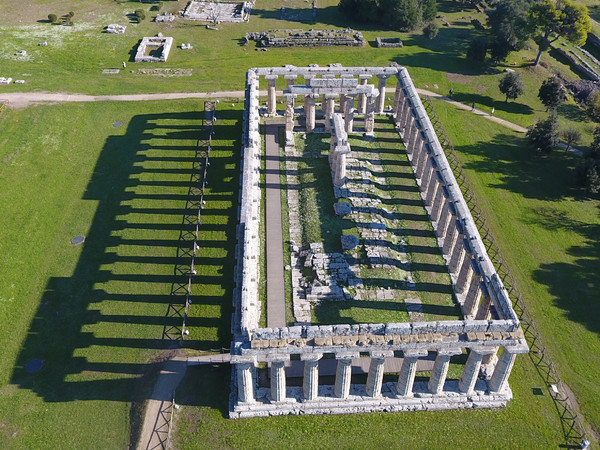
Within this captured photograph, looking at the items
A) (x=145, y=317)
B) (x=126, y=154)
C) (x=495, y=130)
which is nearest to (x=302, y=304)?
(x=145, y=317)

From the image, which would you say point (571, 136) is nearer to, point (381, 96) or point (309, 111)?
point (381, 96)

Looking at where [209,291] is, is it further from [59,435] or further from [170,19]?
[170,19]

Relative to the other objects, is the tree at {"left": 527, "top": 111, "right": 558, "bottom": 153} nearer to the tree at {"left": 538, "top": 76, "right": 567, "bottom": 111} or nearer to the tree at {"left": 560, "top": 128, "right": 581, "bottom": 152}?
the tree at {"left": 560, "top": 128, "right": 581, "bottom": 152}

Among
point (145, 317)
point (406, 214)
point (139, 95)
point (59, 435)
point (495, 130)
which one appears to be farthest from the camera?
point (139, 95)

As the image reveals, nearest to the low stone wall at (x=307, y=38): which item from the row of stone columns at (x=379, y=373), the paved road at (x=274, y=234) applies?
the paved road at (x=274, y=234)

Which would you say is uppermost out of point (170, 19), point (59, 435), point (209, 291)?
point (170, 19)

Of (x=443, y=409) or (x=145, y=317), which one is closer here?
(x=443, y=409)

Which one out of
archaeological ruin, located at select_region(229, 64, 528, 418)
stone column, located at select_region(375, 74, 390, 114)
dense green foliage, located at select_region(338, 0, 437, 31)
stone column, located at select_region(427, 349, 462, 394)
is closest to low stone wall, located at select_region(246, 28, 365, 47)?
dense green foliage, located at select_region(338, 0, 437, 31)
